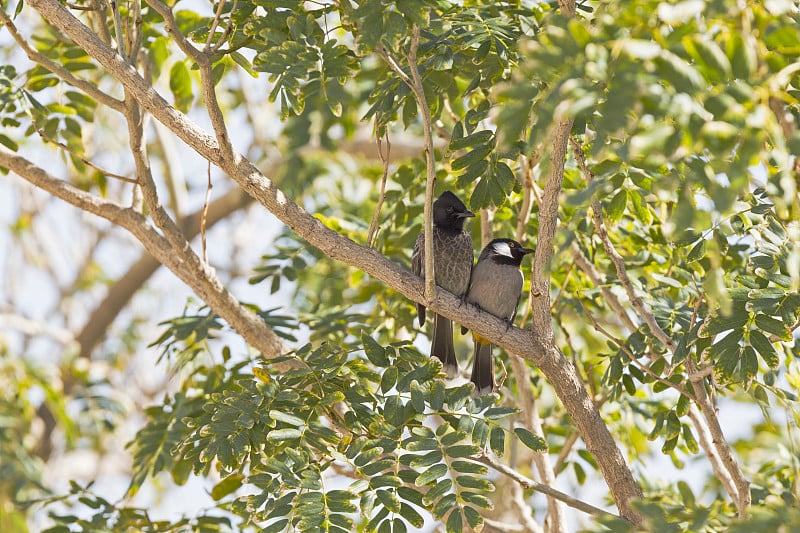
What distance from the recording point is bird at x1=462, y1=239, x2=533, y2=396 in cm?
442

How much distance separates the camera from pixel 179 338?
4.02 meters

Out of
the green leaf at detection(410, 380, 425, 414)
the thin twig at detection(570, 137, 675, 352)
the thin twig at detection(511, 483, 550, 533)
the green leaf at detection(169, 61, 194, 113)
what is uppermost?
the green leaf at detection(169, 61, 194, 113)

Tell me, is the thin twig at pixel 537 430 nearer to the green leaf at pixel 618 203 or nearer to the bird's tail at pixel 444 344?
the bird's tail at pixel 444 344

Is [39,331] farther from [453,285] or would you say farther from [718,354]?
[718,354]

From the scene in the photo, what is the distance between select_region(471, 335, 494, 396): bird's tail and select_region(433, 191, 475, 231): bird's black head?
0.67m

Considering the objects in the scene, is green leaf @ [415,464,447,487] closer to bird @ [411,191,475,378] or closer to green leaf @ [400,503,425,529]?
green leaf @ [400,503,425,529]

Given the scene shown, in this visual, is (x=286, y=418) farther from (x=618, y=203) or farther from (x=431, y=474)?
(x=618, y=203)

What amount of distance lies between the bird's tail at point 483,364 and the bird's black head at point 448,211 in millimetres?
674

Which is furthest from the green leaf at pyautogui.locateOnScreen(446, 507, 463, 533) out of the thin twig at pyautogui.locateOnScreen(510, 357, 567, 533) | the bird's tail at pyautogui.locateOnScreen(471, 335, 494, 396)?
the bird's tail at pyautogui.locateOnScreen(471, 335, 494, 396)

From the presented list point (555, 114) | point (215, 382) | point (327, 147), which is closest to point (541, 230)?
point (555, 114)

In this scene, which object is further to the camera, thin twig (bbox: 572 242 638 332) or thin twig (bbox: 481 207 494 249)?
thin twig (bbox: 481 207 494 249)

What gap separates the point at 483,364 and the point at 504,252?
627 millimetres

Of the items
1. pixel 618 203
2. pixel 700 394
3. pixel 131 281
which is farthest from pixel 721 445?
pixel 131 281

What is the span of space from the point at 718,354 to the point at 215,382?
2398 mm
